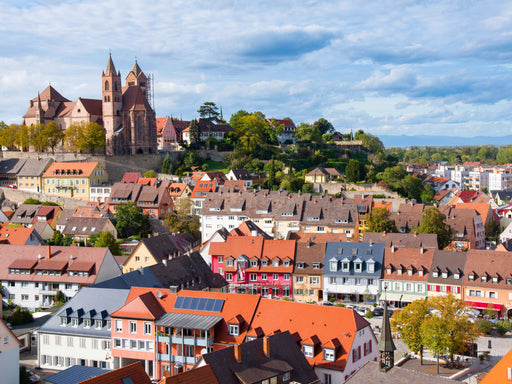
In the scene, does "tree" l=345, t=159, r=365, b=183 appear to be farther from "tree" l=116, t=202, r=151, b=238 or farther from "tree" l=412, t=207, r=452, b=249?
"tree" l=116, t=202, r=151, b=238

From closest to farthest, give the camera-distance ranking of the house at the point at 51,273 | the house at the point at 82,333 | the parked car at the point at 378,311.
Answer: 1. the house at the point at 82,333
2. the parked car at the point at 378,311
3. the house at the point at 51,273

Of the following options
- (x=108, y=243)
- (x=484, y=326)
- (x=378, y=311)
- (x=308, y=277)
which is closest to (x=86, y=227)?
(x=108, y=243)

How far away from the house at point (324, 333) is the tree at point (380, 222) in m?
36.2

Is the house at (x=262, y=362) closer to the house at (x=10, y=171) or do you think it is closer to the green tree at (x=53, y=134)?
the house at (x=10, y=171)

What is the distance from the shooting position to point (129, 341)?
36312mm

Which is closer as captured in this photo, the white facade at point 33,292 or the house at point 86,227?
the white facade at point 33,292

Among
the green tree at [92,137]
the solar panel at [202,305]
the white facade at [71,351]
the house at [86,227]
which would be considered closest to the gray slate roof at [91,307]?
the white facade at [71,351]

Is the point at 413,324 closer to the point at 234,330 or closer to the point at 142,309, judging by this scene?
the point at 234,330

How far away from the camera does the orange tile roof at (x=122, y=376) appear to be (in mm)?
24666

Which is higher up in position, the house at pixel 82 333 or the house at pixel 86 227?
the house at pixel 86 227

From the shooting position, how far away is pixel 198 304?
35.8 metres

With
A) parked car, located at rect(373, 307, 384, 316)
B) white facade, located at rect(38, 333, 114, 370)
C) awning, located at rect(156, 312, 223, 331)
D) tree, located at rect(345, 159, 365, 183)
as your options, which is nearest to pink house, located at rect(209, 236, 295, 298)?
parked car, located at rect(373, 307, 384, 316)

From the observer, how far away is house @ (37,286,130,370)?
124 ft

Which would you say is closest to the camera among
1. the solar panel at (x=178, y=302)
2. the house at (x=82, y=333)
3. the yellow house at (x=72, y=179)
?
the solar panel at (x=178, y=302)
